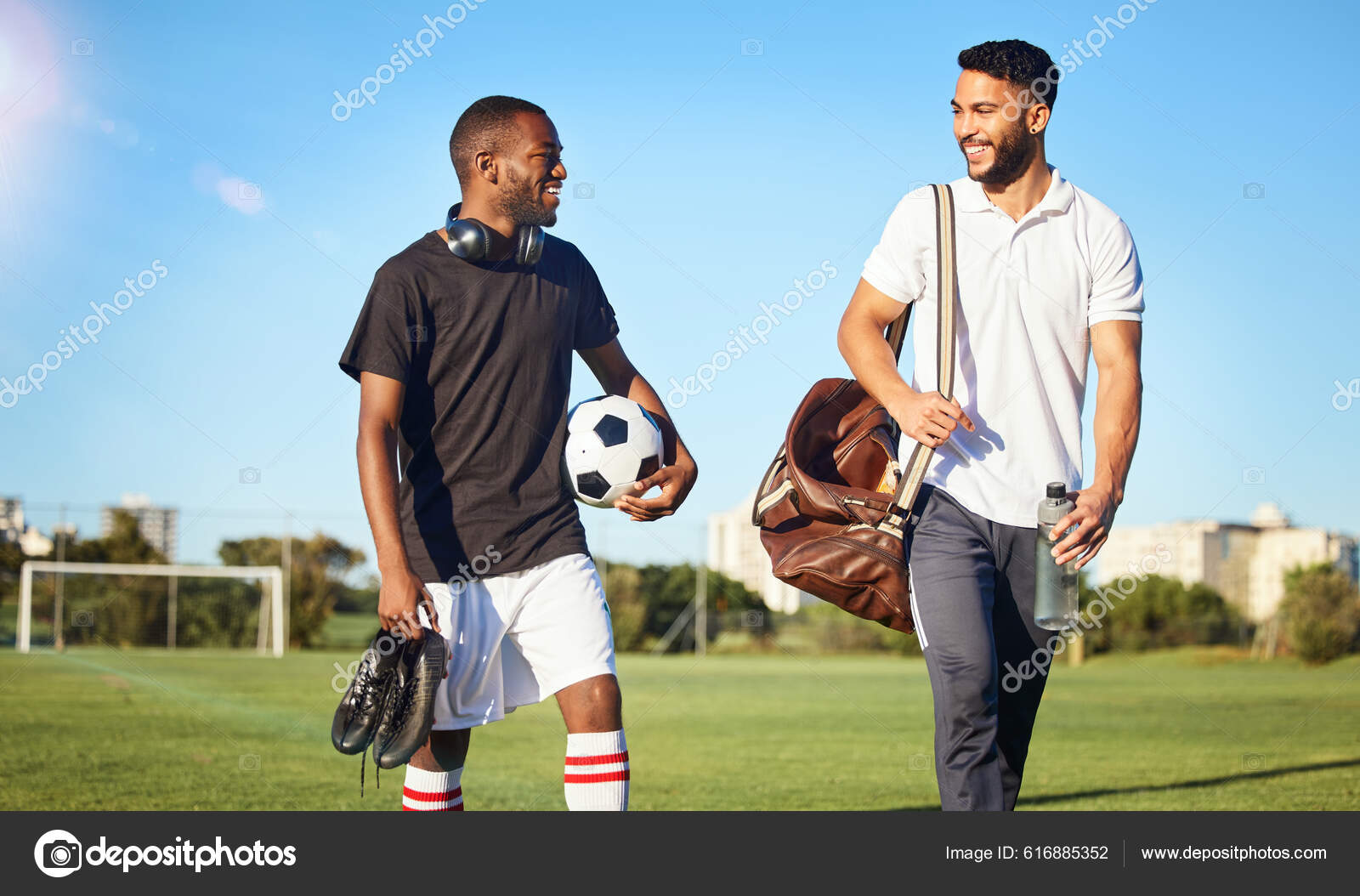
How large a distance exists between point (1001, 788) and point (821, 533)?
91cm

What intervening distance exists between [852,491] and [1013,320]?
0.69m

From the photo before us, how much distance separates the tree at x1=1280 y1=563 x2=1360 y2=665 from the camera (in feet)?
91.8

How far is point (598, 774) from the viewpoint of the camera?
362 cm

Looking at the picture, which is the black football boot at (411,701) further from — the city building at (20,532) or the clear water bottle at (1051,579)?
the city building at (20,532)

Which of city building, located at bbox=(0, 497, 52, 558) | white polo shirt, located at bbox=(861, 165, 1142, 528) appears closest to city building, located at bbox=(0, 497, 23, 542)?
city building, located at bbox=(0, 497, 52, 558)

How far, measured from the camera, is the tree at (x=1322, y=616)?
2797cm

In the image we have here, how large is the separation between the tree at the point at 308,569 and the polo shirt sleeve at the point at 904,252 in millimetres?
28415

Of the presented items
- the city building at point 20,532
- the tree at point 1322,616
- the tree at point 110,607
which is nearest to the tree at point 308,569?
the tree at point 110,607

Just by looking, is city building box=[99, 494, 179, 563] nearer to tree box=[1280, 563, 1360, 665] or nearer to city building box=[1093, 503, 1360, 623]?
city building box=[1093, 503, 1360, 623]

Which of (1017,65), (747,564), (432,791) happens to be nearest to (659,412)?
(432,791)

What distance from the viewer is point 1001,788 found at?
3.39 meters
